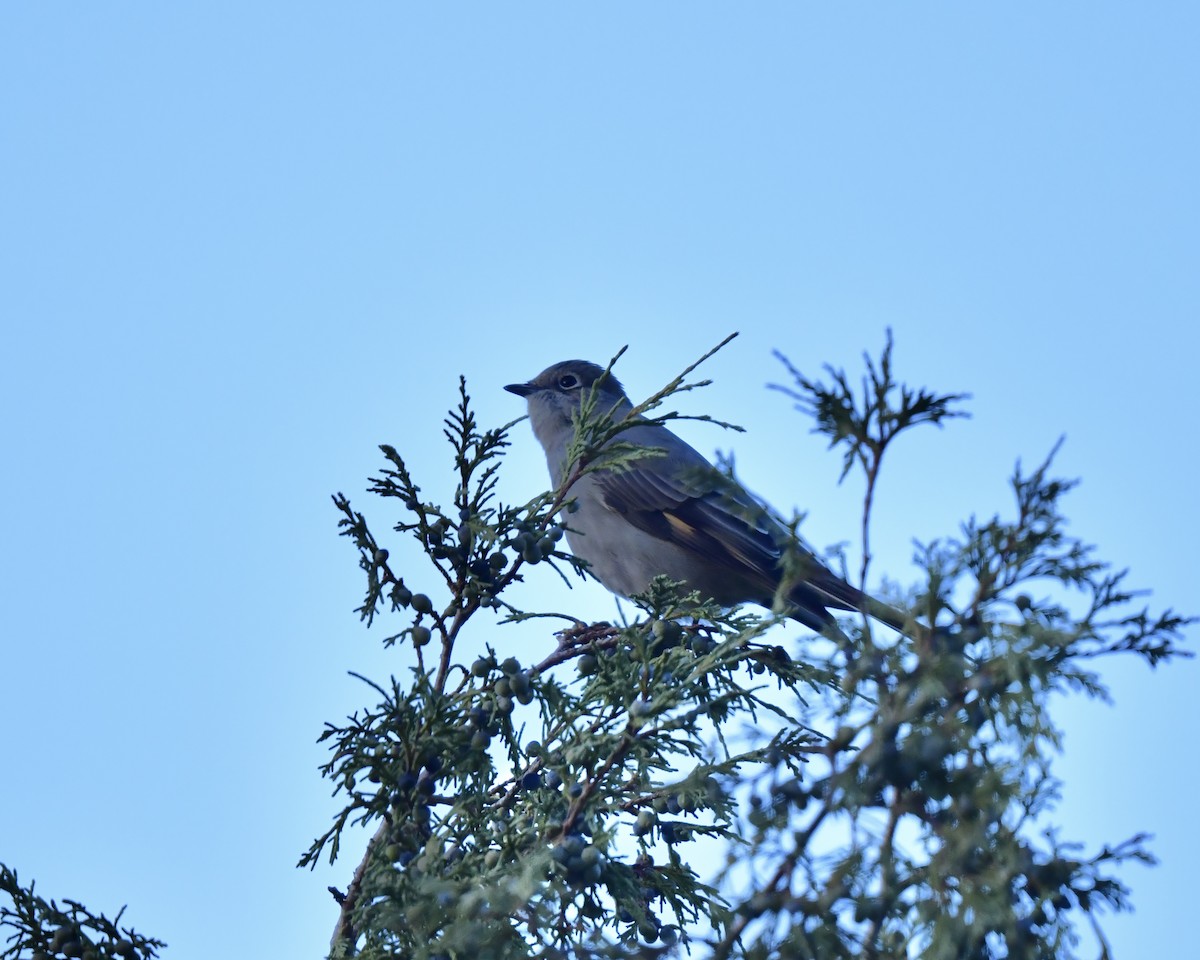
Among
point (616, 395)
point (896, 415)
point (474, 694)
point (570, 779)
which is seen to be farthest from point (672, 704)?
point (616, 395)

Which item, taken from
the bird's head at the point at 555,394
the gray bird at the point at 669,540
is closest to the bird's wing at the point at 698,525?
the gray bird at the point at 669,540

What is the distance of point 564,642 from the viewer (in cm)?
603

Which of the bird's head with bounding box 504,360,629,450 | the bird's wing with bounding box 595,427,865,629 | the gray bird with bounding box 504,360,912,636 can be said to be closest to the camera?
the bird's wing with bounding box 595,427,865,629

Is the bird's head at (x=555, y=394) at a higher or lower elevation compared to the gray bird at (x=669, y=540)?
higher

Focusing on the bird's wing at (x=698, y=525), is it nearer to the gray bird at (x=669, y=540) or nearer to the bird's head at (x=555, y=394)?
the gray bird at (x=669, y=540)

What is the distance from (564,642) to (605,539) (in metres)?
2.22

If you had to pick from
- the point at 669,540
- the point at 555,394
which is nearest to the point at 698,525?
the point at 669,540

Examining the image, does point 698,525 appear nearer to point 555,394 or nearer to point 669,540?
point 669,540

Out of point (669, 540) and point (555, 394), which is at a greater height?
point (555, 394)

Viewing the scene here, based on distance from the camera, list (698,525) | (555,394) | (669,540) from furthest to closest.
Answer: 1. (555,394)
2. (669,540)
3. (698,525)

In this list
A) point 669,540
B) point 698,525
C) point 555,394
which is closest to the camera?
point 698,525

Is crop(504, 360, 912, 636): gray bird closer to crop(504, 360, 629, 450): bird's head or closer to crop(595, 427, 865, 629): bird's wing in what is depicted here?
crop(595, 427, 865, 629): bird's wing

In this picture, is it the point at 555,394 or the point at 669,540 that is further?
the point at 555,394

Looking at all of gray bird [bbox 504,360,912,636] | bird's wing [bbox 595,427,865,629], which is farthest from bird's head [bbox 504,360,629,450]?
bird's wing [bbox 595,427,865,629]
